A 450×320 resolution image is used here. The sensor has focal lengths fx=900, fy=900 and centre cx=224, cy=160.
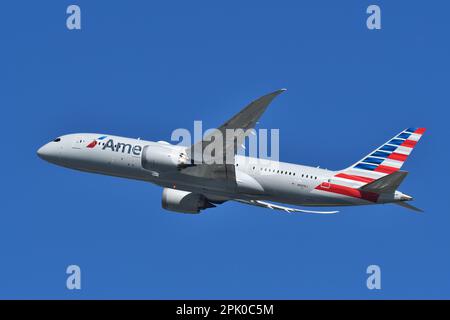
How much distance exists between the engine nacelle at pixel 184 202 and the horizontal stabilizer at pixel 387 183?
41.5ft

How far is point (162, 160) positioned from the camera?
192 ft

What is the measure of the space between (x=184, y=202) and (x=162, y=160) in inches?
284

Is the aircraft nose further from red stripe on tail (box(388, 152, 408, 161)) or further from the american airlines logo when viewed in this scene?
red stripe on tail (box(388, 152, 408, 161))

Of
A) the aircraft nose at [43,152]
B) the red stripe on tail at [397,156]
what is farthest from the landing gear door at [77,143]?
the red stripe on tail at [397,156]

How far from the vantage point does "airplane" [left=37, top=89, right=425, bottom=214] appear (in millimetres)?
58531

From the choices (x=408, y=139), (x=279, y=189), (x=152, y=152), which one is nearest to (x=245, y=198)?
(x=279, y=189)

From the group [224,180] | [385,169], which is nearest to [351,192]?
[385,169]

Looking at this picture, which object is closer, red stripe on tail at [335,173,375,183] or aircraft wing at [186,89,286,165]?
aircraft wing at [186,89,286,165]

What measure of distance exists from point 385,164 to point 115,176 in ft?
60.2

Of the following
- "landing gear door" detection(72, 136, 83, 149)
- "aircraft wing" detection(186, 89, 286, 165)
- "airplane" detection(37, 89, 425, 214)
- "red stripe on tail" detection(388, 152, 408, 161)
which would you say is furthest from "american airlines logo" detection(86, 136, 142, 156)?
"red stripe on tail" detection(388, 152, 408, 161)

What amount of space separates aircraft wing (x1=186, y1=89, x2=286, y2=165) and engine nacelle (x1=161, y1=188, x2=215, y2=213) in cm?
656

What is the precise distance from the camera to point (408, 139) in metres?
60.8

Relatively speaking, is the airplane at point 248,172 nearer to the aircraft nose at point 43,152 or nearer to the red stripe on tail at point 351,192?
the red stripe on tail at point 351,192

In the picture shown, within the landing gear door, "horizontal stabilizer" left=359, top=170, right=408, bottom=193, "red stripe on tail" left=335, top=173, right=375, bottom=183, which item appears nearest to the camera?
"horizontal stabilizer" left=359, top=170, right=408, bottom=193
